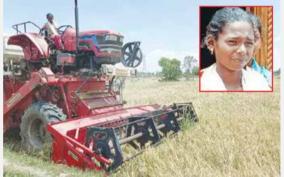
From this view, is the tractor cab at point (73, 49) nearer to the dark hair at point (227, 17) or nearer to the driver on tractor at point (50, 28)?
the driver on tractor at point (50, 28)

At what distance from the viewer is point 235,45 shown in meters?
3.88

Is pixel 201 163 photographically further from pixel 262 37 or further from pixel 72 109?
pixel 72 109

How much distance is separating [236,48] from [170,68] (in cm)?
82

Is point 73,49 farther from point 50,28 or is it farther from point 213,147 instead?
point 213,147

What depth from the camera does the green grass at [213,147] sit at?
382cm

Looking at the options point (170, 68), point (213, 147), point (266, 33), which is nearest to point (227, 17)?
point (266, 33)

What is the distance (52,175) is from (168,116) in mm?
1661

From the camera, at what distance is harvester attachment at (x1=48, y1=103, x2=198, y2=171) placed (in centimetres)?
380

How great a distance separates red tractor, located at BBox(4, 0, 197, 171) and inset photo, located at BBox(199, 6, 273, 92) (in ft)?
2.64

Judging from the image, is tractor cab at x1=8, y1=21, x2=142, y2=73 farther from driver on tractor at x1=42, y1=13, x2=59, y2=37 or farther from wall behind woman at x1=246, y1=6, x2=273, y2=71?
wall behind woman at x1=246, y1=6, x2=273, y2=71

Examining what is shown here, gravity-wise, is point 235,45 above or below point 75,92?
above

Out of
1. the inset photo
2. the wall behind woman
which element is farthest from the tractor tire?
the wall behind woman

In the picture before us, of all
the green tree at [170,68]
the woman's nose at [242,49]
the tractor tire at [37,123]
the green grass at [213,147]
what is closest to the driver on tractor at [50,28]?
the tractor tire at [37,123]

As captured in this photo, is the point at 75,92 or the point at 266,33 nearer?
the point at 266,33
